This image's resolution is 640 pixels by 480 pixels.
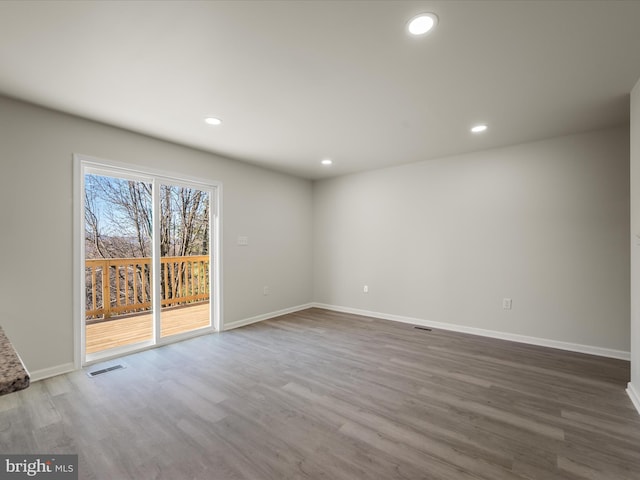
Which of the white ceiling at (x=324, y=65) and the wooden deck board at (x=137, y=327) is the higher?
the white ceiling at (x=324, y=65)

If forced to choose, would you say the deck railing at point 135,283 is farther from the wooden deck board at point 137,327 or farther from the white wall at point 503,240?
the white wall at point 503,240

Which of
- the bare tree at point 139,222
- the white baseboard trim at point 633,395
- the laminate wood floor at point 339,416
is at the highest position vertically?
the bare tree at point 139,222

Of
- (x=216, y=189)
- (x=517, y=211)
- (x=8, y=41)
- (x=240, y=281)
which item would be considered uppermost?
(x=8, y=41)

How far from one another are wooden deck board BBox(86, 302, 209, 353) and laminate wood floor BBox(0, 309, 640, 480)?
0.57 m

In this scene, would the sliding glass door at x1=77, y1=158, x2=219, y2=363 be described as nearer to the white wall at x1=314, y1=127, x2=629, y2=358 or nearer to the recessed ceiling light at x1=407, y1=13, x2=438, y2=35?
the white wall at x1=314, y1=127, x2=629, y2=358

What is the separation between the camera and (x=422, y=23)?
1.63 m

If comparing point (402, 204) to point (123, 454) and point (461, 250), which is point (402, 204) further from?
point (123, 454)

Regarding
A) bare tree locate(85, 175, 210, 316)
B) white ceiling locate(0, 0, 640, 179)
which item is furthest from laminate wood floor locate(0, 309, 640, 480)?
white ceiling locate(0, 0, 640, 179)

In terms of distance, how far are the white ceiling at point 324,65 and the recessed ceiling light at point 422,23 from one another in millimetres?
41

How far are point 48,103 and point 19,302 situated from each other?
5.71 ft

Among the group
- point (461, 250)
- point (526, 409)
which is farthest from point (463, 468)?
point (461, 250)

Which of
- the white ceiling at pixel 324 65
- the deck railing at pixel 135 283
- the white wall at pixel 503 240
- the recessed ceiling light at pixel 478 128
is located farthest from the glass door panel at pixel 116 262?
the recessed ceiling light at pixel 478 128

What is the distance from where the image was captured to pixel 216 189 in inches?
160

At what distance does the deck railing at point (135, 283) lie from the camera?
13.4 ft
